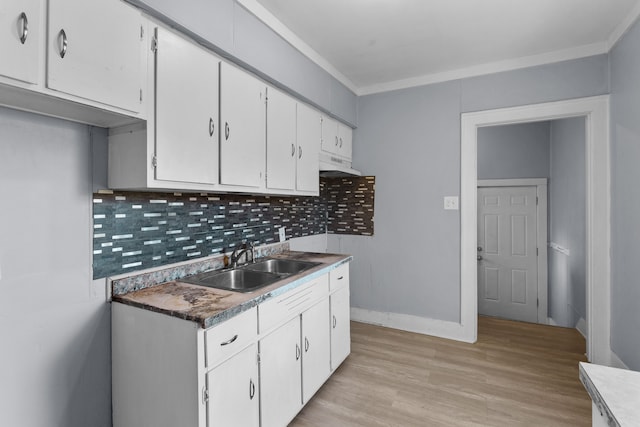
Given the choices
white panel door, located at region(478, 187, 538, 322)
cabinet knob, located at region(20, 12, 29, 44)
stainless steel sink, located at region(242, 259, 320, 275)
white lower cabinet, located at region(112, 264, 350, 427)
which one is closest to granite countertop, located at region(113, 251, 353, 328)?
white lower cabinet, located at region(112, 264, 350, 427)

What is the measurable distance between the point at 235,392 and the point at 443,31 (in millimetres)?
2805

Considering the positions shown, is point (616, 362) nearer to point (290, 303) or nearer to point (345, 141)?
point (290, 303)

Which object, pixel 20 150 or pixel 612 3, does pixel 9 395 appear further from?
pixel 612 3

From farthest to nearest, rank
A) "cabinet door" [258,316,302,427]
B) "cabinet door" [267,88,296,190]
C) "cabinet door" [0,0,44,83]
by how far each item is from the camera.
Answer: "cabinet door" [267,88,296,190] → "cabinet door" [258,316,302,427] → "cabinet door" [0,0,44,83]

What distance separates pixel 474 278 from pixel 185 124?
2.88 meters

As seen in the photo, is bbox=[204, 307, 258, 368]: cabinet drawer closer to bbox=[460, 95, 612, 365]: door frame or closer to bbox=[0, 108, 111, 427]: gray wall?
bbox=[0, 108, 111, 427]: gray wall

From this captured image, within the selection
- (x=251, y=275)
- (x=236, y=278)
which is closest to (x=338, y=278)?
(x=251, y=275)

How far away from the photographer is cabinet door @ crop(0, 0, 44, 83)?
0.98m

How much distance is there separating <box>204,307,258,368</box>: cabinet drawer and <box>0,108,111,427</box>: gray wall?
621mm

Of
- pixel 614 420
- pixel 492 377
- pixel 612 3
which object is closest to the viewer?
pixel 614 420

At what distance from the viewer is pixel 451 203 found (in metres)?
3.14

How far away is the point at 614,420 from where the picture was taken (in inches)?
28.2

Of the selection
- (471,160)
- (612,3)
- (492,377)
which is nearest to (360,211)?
(471,160)

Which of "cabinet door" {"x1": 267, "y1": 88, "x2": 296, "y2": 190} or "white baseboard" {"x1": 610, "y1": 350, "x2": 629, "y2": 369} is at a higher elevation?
"cabinet door" {"x1": 267, "y1": 88, "x2": 296, "y2": 190}
